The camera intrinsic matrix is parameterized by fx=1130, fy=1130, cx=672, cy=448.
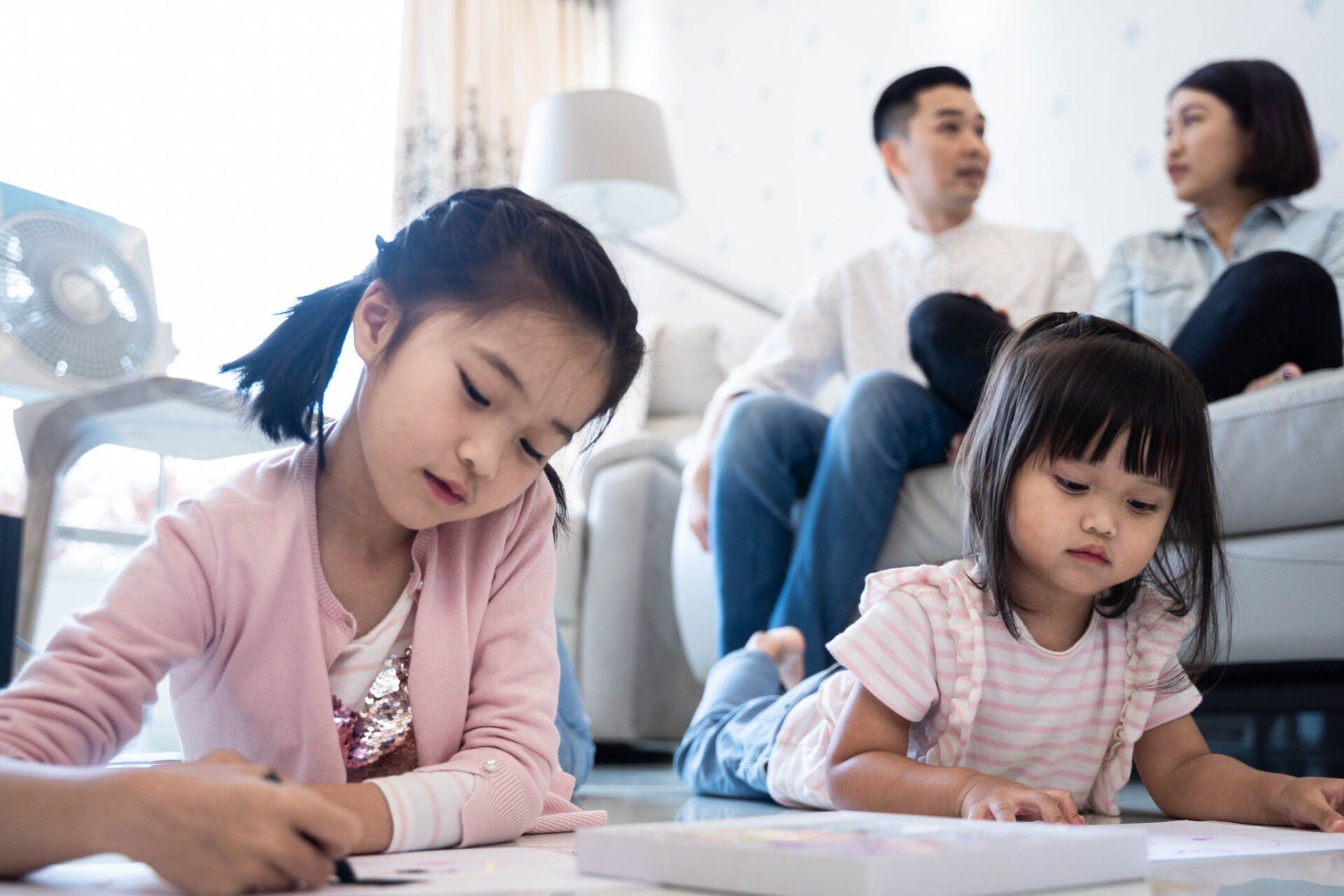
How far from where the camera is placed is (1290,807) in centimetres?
85

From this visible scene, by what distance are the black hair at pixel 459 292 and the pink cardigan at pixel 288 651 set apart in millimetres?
50

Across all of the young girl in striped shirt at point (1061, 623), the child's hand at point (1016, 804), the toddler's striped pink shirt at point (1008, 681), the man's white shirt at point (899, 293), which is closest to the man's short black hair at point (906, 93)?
the man's white shirt at point (899, 293)

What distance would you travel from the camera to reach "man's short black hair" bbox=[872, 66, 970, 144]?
203 centimetres

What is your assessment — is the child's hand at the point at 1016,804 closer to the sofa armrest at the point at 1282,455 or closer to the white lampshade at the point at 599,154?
the sofa armrest at the point at 1282,455

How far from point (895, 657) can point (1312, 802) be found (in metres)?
0.32

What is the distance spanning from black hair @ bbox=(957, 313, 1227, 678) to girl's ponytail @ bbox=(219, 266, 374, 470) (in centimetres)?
53

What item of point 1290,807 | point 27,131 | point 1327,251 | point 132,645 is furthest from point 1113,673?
point 27,131

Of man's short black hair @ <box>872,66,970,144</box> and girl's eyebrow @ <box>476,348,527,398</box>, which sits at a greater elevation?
man's short black hair @ <box>872,66,970,144</box>

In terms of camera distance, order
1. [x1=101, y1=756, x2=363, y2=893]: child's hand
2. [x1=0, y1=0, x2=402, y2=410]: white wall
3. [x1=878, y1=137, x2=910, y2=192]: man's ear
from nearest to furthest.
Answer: [x1=101, y1=756, x2=363, y2=893]: child's hand
[x1=878, y1=137, x2=910, y2=192]: man's ear
[x1=0, y1=0, x2=402, y2=410]: white wall

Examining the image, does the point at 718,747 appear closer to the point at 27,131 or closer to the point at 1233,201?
the point at 1233,201

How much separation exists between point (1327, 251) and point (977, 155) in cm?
59

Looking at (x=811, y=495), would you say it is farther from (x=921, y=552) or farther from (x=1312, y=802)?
(x=1312, y=802)

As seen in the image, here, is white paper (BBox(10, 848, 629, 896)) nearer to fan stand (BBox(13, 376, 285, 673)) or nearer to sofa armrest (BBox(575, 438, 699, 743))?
fan stand (BBox(13, 376, 285, 673))

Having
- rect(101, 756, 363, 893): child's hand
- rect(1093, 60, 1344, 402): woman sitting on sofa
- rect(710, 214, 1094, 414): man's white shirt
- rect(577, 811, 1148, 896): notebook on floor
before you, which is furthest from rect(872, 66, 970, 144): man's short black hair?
rect(101, 756, 363, 893): child's hand
